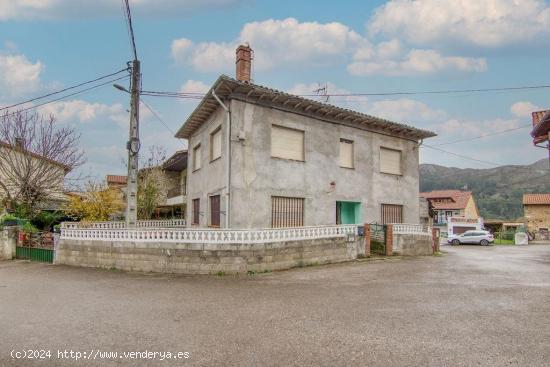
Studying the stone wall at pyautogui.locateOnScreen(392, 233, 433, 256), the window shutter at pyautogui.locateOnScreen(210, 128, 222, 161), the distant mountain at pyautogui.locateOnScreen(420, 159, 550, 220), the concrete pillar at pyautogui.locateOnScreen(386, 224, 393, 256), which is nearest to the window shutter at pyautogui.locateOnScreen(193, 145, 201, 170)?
the window shutter at pyautogui.locateOnScreen(210, 128, 222, 161)

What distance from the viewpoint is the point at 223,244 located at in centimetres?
1071

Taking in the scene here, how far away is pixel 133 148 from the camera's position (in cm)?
1314

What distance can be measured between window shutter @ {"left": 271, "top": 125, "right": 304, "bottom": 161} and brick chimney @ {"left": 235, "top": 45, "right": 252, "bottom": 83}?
2.65 m

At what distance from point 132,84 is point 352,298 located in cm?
1074

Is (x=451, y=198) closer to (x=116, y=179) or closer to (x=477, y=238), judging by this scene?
(x=477, y=238)

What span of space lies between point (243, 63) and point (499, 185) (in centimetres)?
15988

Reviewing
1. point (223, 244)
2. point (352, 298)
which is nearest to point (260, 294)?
point (352, 298)

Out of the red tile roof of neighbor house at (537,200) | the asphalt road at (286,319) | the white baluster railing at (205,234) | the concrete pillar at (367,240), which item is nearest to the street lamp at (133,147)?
the white baluster railing at (205,234)

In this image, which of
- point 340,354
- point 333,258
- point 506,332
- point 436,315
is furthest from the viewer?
point 333,258

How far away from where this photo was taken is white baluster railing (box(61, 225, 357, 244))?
425 inches

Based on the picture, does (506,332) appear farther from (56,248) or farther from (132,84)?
(56,248)

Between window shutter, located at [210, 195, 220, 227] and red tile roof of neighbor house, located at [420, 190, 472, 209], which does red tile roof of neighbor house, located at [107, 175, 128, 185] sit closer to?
window shutter, located at [210, 195, 220, 227]

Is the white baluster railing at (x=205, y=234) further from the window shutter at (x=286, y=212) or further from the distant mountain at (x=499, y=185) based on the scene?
Result: the distant mountain at (x=499, y=185)

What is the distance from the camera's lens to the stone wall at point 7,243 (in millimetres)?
15562
